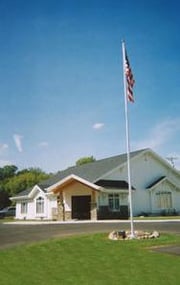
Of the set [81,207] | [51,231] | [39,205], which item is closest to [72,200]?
[81,207]

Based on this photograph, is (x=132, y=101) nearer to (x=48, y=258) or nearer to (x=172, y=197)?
(x=48, y=258)

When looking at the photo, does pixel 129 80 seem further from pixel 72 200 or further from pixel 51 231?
pixel 72 200

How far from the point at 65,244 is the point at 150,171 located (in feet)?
83.8

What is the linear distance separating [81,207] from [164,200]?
8.47 m

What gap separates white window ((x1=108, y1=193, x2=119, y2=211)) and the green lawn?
65.0 ft

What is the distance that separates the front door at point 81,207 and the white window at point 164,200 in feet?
23.0

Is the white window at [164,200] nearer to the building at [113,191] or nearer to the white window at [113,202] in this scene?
the building at [113,191]

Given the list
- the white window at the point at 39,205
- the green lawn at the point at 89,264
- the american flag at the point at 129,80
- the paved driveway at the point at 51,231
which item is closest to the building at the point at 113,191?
the white window at the point at 39,205

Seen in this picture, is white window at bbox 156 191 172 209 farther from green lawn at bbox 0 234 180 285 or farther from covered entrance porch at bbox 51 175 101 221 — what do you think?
green lawn at bbox 0 234 180 285

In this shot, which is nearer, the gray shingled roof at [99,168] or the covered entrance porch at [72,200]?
the gray shingled roof at [99,168]

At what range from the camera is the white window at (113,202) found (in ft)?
107

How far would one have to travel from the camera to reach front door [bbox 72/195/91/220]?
115 ft

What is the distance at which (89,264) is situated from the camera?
9.16 m

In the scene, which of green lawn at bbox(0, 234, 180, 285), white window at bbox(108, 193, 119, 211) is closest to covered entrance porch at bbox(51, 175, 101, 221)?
white window at bbox(108, 193, 119, 211)
